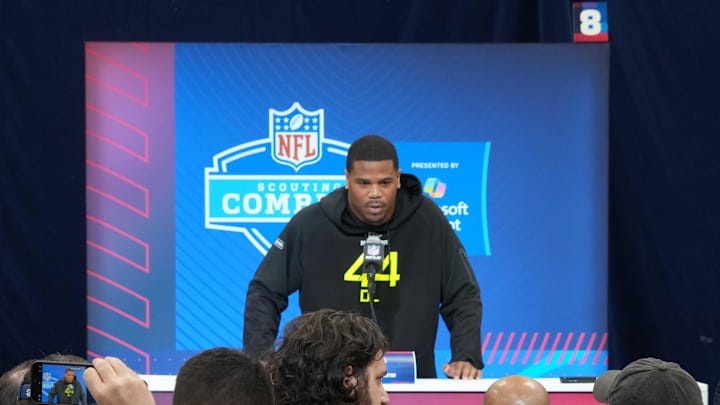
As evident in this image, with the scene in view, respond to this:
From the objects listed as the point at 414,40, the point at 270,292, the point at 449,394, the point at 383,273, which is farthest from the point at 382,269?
the point at 414,40

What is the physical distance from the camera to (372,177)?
15.5ft

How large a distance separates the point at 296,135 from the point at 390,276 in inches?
71.4

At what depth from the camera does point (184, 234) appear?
633 cm

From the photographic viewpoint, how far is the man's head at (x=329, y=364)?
223cm

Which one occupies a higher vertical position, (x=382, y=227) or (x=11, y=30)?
(x=11, y=30)

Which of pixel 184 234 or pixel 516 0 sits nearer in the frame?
pixel 184 234

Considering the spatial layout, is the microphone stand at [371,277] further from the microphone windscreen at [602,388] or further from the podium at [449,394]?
the microphone windscreen at [602,388]

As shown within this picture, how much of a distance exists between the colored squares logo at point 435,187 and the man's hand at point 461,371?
2.03m
